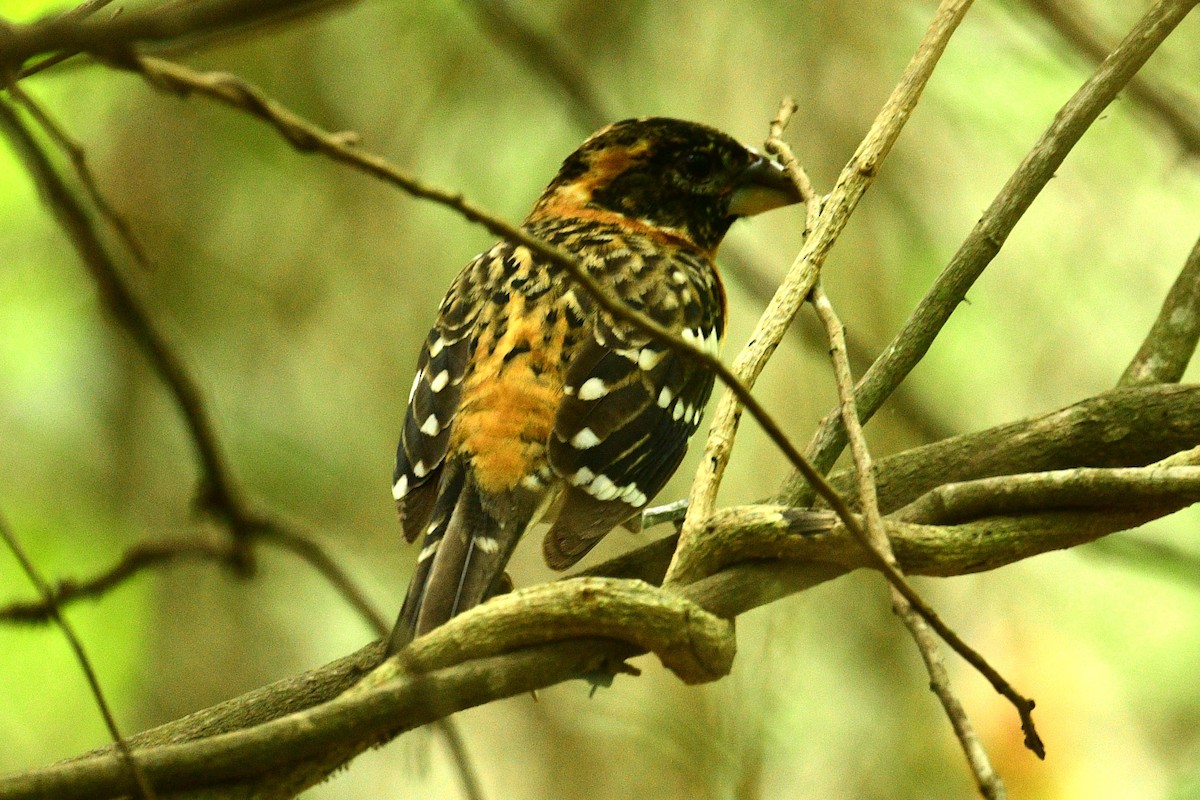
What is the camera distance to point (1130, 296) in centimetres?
595

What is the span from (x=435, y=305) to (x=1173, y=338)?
4.45 metres

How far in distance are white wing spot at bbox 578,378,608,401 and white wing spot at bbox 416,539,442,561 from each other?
61 centimetres

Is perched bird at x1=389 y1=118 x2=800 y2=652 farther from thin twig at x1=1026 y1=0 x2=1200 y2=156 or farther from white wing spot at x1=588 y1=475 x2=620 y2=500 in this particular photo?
thin twig at x1=1026 y1=0 x2=1200 y2=156

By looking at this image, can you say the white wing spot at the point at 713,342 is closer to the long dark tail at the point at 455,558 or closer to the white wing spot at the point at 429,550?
the long dark tail at the point at 455,558

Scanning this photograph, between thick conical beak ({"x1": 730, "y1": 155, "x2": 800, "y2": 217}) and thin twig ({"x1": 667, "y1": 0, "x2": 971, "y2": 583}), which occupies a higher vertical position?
thick conical beak ({"x1": 730, "y1": 155, "x2": 800, "y2": 217})

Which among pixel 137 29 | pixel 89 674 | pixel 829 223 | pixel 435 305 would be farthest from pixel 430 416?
pixel 435 305

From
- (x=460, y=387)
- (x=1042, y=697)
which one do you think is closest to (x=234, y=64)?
(x=460, y=387)

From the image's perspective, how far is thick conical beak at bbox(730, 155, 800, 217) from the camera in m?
4.54

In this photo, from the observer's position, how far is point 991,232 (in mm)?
2664

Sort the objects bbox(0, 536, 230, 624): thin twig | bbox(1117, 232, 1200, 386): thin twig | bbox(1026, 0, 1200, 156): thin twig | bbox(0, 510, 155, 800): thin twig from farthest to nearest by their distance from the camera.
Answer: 1. bbox(1026, 0, 1200, 156): thin twig
2. bbox(1117, 232, 1200, 386): thin twig
3. bbox(0, 536, 230, 624): thin twig
4. bbox(0, 510, 155, 800): thin twig

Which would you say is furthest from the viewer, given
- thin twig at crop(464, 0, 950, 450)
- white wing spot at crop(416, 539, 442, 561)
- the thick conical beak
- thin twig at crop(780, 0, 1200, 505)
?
thin twig at crop(464, 0, 950, 450)

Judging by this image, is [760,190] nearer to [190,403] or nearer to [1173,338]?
[1173,338]

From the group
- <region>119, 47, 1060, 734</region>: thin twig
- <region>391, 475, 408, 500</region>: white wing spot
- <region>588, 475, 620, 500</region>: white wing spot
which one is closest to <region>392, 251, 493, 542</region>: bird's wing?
<region>391, 475, 408, 500</region>: white wing spot

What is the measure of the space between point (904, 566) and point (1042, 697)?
4.26 metres
